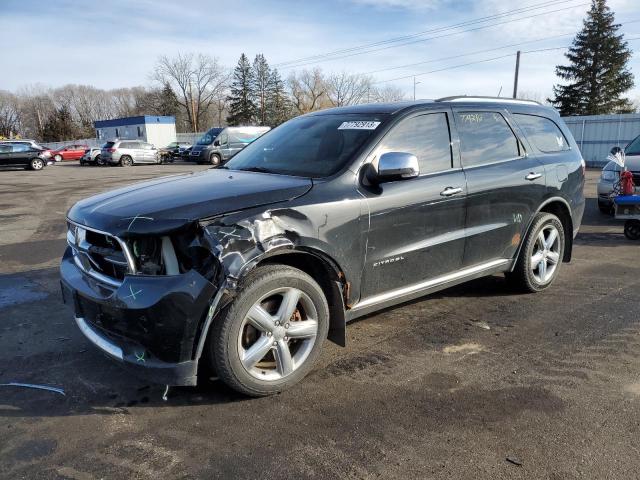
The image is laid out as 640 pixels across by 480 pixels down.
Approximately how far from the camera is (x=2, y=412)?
3.06 meters

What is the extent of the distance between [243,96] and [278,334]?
76845mm

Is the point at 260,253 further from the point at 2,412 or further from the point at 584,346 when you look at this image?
the point at 584,346

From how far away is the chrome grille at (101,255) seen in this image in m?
2.93

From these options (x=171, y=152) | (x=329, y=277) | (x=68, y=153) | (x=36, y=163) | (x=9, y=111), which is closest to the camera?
(x=329, y=277)

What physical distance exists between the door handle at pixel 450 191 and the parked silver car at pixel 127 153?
3143 cm

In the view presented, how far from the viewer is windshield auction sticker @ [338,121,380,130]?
3.83 metres

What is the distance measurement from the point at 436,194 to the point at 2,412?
3.25 metres

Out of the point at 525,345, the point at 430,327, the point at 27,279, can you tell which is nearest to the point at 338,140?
the point at 430,327

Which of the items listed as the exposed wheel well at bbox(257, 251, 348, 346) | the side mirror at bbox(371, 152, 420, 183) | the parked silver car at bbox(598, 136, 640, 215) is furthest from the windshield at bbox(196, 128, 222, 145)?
the exposed wheel well at bbox(257, 251, 348, 346)

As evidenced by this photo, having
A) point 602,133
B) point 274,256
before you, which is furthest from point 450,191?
point 602,133

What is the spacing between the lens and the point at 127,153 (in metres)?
32.5

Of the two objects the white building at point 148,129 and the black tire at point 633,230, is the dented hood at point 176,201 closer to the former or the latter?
the black tire at point 633,230

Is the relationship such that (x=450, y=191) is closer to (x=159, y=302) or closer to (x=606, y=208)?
(x=159, y=302)

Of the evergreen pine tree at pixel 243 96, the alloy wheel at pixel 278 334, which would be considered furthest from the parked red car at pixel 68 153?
the alloy wheel at pixel 278 334
